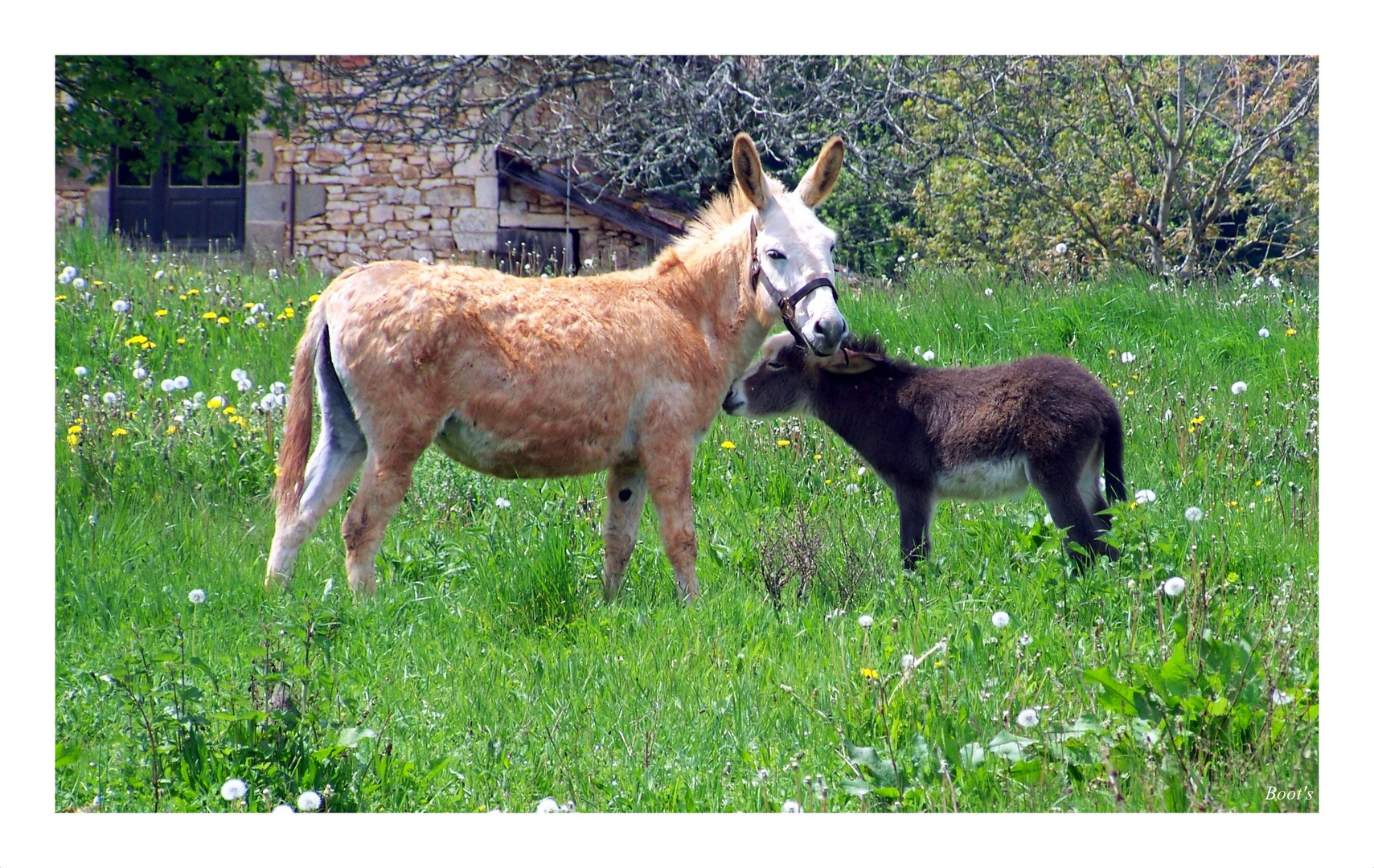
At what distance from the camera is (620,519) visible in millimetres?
5035

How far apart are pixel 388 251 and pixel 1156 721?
36.0 feet

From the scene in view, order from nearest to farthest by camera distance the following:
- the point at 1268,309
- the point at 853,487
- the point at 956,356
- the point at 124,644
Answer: the point at 124,644 → the point at 853,487 → the point at 1268,309 → the point at 956,356

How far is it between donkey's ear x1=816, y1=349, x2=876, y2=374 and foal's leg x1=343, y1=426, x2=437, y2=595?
8.08ft

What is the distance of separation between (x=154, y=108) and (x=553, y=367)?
3203mm

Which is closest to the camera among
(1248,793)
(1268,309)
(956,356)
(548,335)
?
(1248,793)

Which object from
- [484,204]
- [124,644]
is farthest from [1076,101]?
[484,204]

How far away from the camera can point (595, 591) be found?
16.5 feet

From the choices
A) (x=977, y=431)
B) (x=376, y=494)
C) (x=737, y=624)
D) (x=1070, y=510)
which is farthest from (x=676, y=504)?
(x=1070, y=510)

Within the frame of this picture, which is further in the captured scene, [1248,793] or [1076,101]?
[1076,101]

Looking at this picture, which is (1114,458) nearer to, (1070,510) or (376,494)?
(1070,510)

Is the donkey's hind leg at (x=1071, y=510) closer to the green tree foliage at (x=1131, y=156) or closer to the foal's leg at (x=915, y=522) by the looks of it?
the foal's leg at (x=915, y=522)

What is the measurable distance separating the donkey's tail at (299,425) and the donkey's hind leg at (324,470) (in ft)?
0.10

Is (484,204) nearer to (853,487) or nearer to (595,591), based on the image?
(853,487)

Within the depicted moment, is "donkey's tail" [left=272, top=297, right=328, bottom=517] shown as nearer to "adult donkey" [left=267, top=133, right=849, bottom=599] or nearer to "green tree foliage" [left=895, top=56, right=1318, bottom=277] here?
"adult donkey" [left=267, top=133, right=849, bottom=599]
